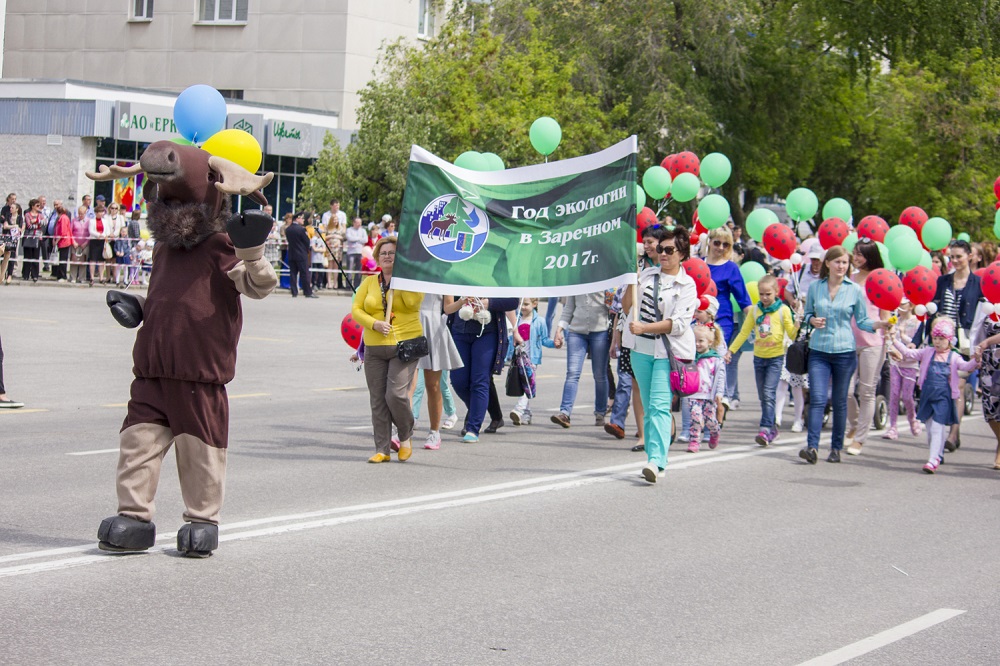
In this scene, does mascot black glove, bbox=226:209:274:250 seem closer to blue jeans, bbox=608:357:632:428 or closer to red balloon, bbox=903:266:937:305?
blue jeans, bbox=608:357:632:428

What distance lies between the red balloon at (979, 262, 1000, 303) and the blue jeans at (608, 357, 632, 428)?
10.4 feet

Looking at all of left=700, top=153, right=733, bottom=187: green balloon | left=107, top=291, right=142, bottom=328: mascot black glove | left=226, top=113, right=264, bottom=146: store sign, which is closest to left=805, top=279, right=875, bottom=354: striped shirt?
left=700, top=153, right=733, bottom=187: green balloon

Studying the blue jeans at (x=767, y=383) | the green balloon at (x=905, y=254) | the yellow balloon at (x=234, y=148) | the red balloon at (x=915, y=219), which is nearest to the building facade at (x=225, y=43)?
the red balloon at (x=915, y=219)

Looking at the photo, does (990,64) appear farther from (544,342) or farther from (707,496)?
(707,496)

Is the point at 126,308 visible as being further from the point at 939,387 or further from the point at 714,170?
the point at 714,170

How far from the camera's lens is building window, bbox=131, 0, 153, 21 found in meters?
48.3

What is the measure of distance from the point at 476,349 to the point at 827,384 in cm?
301

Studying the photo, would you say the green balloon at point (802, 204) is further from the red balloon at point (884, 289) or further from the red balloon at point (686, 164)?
the red balloon at point (884, 289)

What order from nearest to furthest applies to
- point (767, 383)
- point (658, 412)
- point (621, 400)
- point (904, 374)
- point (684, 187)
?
point (658, 412) < point (621, 400) < point (767, 383) < point (904, 374) < point (684, 187)

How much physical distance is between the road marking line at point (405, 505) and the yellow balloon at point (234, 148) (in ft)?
6.75

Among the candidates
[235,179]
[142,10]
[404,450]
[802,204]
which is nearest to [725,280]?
[404,450]

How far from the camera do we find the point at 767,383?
43.5ft

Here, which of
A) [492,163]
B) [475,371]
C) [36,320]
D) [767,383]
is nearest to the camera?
[475,371]

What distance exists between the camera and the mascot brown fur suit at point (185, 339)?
7.04 m
